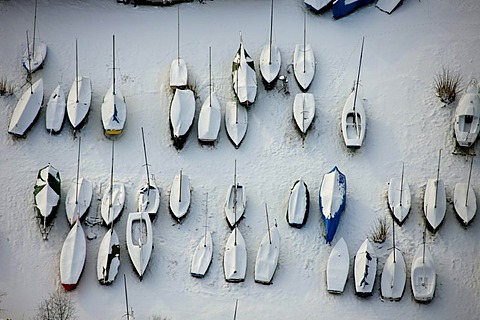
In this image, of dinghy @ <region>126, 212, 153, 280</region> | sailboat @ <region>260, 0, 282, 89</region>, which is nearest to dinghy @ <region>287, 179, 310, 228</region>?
sailboat @ <region>260, 0, 282, 89</region>

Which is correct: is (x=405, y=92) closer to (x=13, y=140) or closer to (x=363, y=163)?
(x=363, y=163)

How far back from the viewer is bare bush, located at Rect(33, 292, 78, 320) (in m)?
31.4

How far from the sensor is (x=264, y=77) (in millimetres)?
34375

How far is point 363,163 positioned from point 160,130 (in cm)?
559

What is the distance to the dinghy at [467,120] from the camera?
109ft

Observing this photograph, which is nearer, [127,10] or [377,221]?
[377,221]

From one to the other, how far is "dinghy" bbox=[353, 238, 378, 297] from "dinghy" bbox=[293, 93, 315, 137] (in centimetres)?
378

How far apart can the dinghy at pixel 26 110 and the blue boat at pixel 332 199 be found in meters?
8.13

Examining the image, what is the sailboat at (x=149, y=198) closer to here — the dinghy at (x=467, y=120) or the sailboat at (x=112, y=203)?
the sailboat at (x=112, y=203)

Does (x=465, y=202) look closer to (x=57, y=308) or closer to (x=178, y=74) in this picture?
(x=178, y=74)

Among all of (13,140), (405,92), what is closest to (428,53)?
(405,92)

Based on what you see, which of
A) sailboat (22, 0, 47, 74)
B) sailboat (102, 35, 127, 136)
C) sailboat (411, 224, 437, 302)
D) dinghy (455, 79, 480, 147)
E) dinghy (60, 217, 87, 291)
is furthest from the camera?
sailboat (22, 0, 47, 74)

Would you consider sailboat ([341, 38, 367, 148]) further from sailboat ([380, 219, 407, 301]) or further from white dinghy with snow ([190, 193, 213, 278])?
white dinghy with snow ([190, 193, 213, 278])

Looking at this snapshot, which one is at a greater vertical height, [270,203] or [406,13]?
[406,13]
